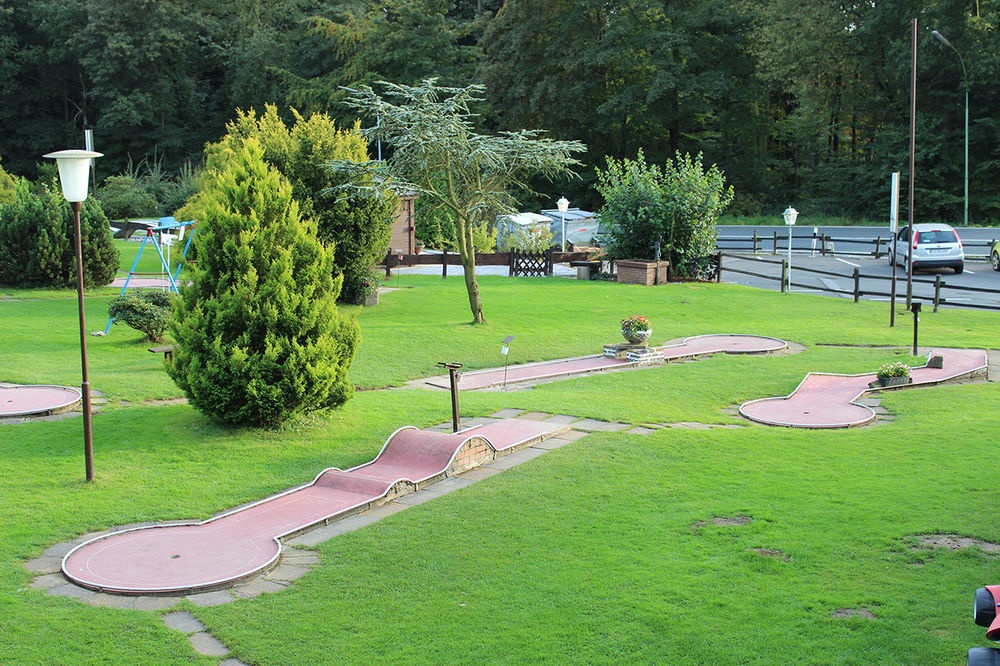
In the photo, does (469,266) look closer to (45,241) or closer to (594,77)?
A: (45,241)

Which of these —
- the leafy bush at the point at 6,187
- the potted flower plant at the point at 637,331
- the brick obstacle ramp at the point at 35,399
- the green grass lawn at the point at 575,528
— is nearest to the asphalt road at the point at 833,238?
the potted flower plant at the point at 637,331

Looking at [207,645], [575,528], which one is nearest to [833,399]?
[575,528]

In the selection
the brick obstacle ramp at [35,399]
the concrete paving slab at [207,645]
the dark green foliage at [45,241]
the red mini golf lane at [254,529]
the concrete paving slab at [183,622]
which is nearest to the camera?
the concrete paving slab at [207,645]

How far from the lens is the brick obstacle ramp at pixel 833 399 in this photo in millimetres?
14141

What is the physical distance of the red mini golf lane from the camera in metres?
7.89

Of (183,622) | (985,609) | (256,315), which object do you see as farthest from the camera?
(256,315)

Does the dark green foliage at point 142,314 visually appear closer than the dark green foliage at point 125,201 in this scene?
Yes

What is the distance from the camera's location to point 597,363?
18797 mm

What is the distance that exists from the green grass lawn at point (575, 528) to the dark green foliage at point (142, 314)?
0.94 meters

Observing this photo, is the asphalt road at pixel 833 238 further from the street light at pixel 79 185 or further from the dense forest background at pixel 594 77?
the street light at pixel 79 185

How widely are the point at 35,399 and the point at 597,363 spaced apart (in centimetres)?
971

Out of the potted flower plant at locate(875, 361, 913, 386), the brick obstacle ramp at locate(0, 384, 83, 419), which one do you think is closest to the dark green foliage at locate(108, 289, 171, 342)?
the brick obstacle ramp at locate(0, 384, 83, 419)

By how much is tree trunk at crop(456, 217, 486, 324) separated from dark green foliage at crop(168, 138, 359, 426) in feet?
30.0

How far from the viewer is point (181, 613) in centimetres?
727
